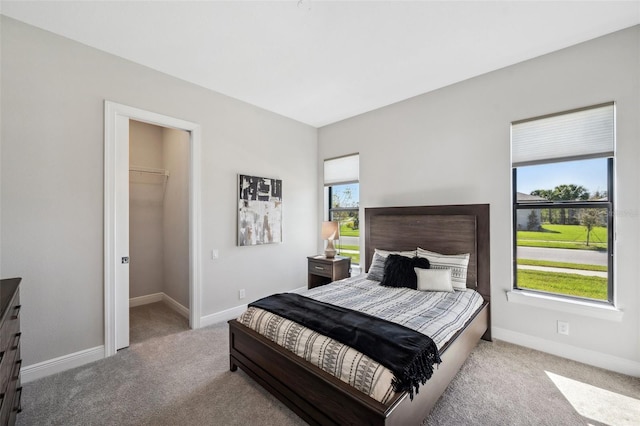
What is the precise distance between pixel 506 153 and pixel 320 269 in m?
2.68

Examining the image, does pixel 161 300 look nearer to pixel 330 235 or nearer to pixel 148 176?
pixel 148 176

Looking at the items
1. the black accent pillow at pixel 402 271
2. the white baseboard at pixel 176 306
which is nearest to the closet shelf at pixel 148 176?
the white baseboard at pixel 176 306

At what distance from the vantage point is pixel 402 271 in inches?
113

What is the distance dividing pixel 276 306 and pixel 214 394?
76 cm

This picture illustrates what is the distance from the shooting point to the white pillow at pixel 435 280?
8.80 feet

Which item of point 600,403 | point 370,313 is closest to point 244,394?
point 370,313

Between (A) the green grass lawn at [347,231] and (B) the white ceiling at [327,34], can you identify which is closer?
(B) the white ceiling at [327,34]

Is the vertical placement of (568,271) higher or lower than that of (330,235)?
lower

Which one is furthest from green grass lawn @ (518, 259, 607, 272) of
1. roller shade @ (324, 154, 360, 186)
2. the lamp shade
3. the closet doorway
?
the closet doorway

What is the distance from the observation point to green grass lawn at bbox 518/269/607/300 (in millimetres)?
2424

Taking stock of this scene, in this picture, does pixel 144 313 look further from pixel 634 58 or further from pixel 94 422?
pixel 634 58

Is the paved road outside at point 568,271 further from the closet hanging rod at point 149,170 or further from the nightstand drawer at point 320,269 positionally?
the closet hanging rod at point 149,170

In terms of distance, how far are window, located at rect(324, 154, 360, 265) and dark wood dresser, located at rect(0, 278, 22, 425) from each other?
3.60 meters

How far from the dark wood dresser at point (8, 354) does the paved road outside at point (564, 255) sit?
3971mm
